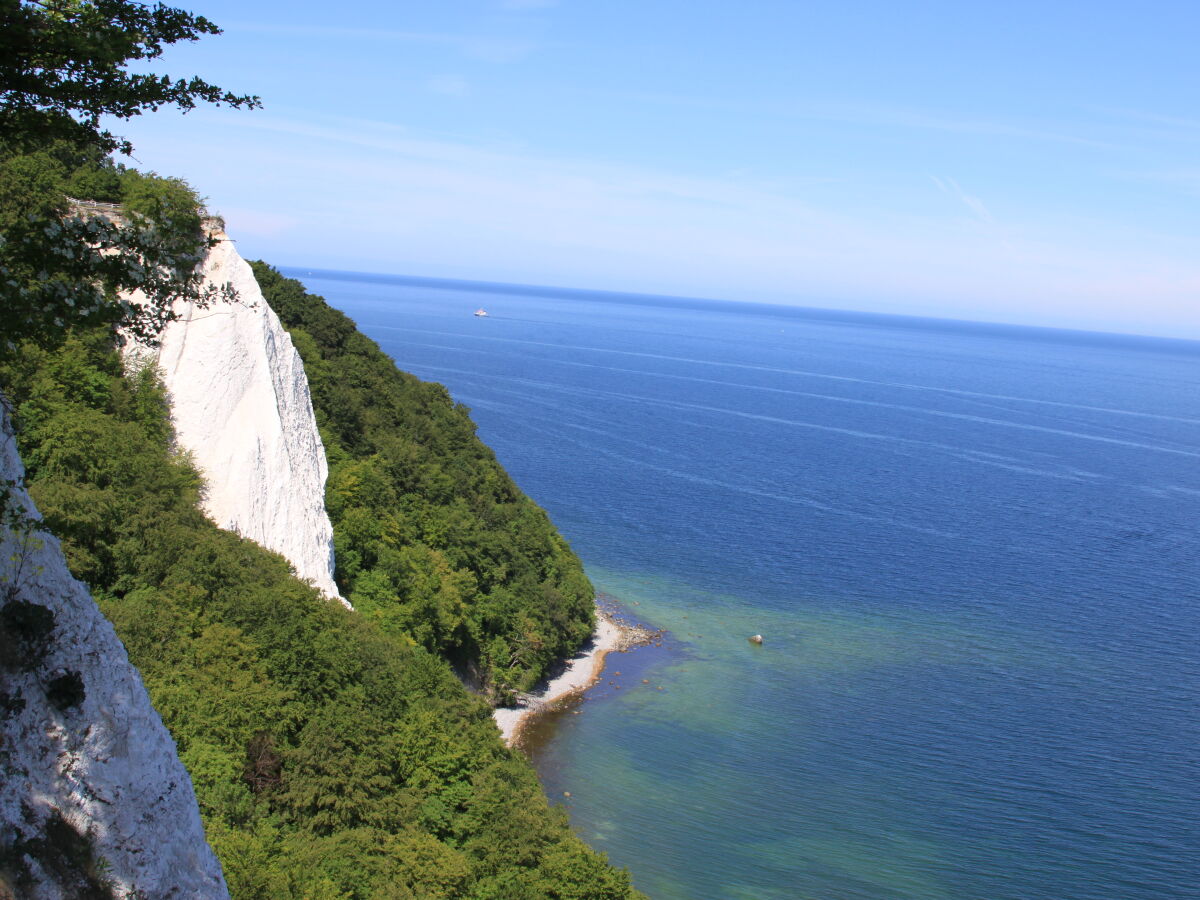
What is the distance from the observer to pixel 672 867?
114ft

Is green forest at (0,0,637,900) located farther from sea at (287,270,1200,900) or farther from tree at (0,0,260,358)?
sea at (287,270,1200,900)

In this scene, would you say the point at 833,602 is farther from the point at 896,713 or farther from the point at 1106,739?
the point at 1106,739

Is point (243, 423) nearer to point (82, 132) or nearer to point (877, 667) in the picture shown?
point (82, 132)

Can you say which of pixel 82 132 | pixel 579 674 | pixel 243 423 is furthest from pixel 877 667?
pixel 82 132

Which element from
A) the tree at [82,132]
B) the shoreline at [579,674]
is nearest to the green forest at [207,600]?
the tree at [82,132]

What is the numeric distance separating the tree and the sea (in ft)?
98.0

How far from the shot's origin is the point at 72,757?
1135cm

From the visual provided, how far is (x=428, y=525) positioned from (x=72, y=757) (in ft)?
115

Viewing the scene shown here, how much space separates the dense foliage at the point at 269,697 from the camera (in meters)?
21.3

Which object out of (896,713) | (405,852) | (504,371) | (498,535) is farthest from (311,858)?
(504,371)

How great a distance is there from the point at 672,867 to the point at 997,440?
107 m

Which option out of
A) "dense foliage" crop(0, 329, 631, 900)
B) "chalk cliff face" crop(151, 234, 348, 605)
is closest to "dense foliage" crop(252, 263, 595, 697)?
"chalk cliff face" crop(151, 234, 348, 605)

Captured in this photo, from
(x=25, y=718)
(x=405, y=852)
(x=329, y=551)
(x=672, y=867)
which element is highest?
(x=25, y=718)

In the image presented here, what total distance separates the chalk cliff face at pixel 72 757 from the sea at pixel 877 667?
24.9 meters
